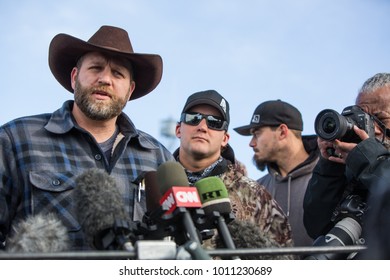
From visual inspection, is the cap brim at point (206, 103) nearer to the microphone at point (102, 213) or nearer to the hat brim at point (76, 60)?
the hat brim at point (76, 60)

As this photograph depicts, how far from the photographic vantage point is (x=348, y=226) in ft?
9.84

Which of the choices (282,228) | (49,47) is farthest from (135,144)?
(282,228)

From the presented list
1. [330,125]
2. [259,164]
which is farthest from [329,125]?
[259,164]

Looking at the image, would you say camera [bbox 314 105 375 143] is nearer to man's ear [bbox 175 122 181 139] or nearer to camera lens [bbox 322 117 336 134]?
camera lens [bbox 322 117 336 134]

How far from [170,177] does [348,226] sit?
1.28m

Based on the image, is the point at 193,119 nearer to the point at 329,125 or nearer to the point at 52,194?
the point at 329,125

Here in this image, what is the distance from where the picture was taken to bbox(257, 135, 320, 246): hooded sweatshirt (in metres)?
4.48

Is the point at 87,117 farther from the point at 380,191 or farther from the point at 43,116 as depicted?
the point at 380,191

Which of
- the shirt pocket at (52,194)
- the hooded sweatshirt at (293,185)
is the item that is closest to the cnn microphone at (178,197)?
the shirt pocket at (52,194)

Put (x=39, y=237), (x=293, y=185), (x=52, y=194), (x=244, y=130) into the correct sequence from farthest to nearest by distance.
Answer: (x=244, y=130), (x=293, y=185), (x=52, y=194), (x=39, y=237)

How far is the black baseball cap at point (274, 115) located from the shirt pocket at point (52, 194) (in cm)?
238

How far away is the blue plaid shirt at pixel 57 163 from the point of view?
111 inches

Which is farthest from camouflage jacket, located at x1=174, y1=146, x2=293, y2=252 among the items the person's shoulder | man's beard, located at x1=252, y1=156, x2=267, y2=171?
the person's shoulder

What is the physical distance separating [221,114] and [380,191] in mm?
2052
